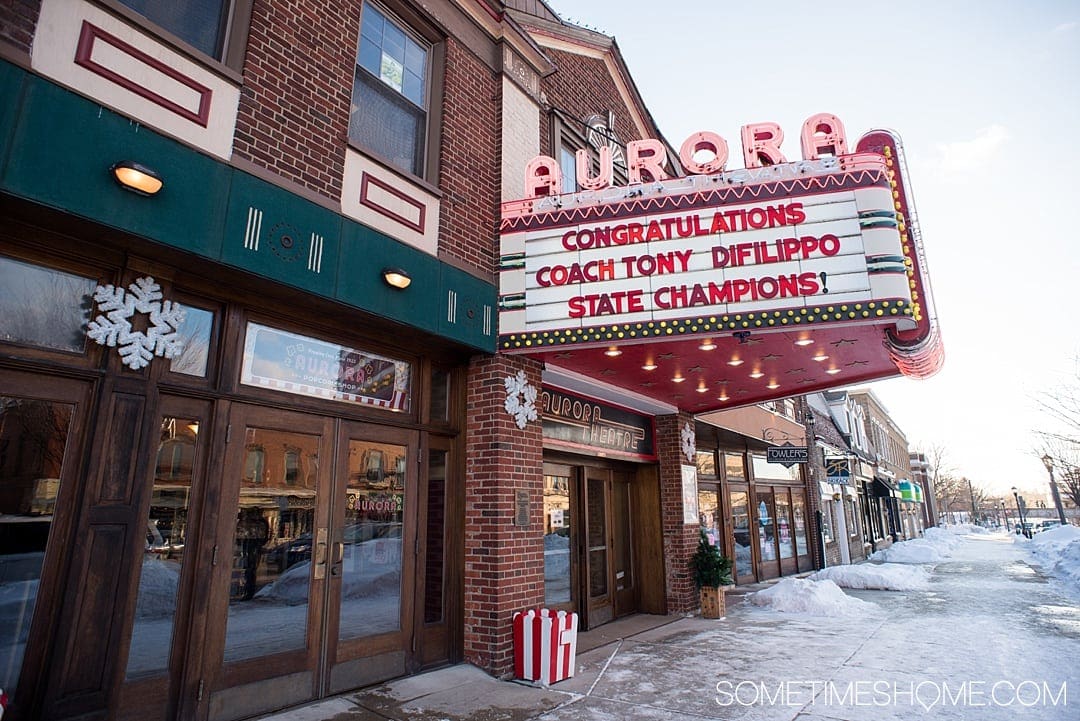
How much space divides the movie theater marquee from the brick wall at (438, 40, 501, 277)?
37 cm

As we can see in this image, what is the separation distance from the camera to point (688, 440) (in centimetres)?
1166

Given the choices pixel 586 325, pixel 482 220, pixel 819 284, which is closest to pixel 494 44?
pixel 482 220

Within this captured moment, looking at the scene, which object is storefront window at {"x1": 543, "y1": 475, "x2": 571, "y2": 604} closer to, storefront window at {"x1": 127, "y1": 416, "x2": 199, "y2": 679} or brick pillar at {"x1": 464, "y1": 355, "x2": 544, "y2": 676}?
brick pillar at {"x1": 464, "y1": 355, "x2": 544, "y2": 676}

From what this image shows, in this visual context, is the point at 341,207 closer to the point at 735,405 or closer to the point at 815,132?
the point at 815,132

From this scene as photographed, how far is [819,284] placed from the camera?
6340 mm

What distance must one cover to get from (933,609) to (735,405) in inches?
205

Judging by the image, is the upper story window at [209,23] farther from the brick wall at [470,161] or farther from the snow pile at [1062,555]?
the snow pile at [1062,555]

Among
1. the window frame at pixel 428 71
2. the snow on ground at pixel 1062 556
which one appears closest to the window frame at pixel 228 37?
the window frame at pixel 428 71

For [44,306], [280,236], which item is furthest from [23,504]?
[280,236]

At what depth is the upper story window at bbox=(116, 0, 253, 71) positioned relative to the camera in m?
4.81

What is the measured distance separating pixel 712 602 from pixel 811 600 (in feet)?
6.72

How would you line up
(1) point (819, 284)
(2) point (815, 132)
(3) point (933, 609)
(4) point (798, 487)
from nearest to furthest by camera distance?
(1) point (819, 284) → (2) point (815, 132) → (3) point (933, 609) → (4) point (798, 487)

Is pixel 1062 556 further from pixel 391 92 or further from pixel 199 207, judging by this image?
pixel 199 207

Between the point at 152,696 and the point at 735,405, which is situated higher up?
the point at 735,405
